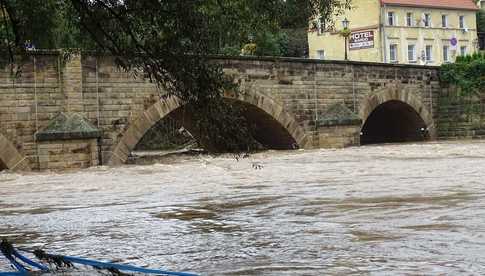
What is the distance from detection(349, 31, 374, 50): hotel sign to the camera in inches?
2034

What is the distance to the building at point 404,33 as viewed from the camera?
5206 cm

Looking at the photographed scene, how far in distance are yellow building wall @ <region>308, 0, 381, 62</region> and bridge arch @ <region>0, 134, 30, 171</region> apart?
3383 cm

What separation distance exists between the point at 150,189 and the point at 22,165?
651 cm

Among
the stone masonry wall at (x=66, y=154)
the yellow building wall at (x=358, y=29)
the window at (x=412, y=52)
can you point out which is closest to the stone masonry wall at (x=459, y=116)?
the yellow building wall at (x=358, y=29)

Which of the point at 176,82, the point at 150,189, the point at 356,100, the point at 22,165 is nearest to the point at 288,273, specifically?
the point at 176,82

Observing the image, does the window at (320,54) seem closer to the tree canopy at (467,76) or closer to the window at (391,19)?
the window at (391,19)

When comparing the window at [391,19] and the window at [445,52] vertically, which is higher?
the window at [391,19]

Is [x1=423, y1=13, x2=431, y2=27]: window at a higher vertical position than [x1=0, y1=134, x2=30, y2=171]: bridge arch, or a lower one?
higher

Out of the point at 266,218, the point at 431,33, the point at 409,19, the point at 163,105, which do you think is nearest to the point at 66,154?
the point at 163,105

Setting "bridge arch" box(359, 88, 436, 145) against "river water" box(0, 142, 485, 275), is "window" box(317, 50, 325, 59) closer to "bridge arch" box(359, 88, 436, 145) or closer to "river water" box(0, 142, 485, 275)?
"bridge arch" box(359, 88, 436, 145)

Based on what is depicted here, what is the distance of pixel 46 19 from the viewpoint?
782cm

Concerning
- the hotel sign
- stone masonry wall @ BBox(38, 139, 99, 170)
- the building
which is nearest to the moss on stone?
stone masonry wall @ BBox(38, 139, 99, 170)

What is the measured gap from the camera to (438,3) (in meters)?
56.2

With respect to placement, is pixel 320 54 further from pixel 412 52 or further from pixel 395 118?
pixel 395 118
